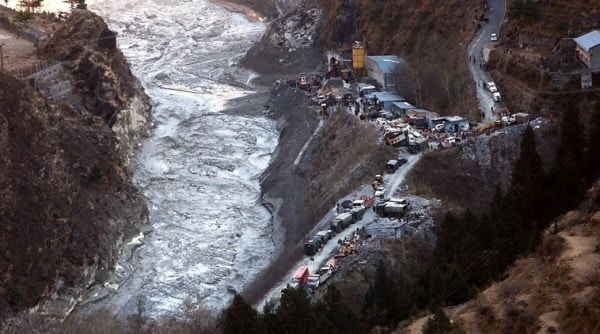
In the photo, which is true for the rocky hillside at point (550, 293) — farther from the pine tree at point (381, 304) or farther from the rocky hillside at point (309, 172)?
the rocky hillside at point (309, 172)

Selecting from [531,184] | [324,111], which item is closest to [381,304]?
[531,184]

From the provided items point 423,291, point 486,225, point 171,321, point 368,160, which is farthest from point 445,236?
point 368,160

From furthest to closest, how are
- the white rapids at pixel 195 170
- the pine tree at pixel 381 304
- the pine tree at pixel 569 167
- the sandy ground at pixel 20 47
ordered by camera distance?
1. the sandy ground at pixel 20 47
2. the white rapids at pixel 195 170
3. the pine tree at pixel 569 167
4. the pine tree at pixel 381 304

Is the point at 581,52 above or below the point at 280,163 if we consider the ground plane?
above

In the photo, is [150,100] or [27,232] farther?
[150,100]

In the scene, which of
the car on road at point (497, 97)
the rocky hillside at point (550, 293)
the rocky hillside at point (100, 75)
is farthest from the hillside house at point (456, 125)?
the rocky hillside at point (550, 293)

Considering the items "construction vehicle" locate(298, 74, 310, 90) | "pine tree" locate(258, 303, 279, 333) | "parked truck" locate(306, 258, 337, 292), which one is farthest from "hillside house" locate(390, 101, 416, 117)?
"pine tree" locate(258, 303, 279, 333)

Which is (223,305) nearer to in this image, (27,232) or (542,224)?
(27,232)
